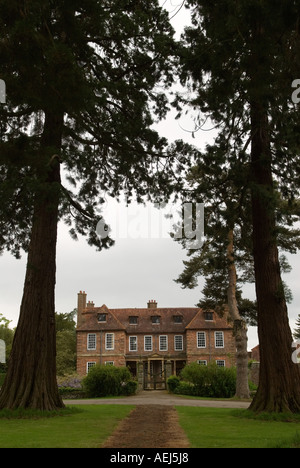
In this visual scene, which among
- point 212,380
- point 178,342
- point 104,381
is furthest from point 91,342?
point 212,380

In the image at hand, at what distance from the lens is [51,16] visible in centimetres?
1024

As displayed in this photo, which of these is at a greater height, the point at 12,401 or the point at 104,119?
the point at 104,119

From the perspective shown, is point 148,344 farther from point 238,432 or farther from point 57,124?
point 238,432

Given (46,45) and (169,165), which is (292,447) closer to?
(46,45)

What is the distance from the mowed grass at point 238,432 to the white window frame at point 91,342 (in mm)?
32560

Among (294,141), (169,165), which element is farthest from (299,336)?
(294,141)

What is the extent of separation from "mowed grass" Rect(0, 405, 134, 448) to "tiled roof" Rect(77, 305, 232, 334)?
3184 centimetres

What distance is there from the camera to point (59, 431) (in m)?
8.06

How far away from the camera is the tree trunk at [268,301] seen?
10.6 metres

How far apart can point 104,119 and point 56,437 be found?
9.01 meters

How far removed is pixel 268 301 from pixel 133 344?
34.2m

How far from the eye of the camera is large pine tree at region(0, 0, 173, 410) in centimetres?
928

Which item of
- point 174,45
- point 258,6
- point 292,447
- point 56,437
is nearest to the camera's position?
point 292,447

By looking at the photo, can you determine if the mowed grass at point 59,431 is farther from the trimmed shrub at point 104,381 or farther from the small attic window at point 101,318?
the small attic window at point 101,318
